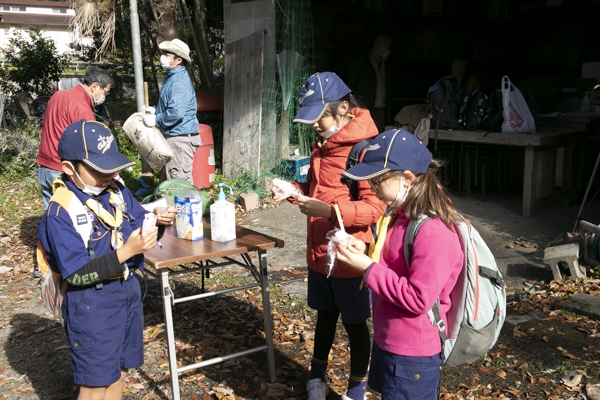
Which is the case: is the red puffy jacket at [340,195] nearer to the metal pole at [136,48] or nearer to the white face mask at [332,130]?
the white face mask at [332,130]

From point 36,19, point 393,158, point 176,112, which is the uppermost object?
point 36,19

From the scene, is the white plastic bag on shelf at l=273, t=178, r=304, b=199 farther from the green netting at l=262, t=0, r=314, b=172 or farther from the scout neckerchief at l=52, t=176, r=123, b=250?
the green netting at l=262, t=0, r=314, b=172

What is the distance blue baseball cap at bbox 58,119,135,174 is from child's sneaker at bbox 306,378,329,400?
1.71 metres

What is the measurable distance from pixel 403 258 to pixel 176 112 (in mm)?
5315

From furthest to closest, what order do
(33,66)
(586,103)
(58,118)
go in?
(33,66) < (586,103) < (58,118)

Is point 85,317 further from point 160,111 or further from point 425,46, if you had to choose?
point 425,46

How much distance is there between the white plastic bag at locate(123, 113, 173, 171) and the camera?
715cm

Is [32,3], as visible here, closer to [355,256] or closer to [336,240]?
[336,240]

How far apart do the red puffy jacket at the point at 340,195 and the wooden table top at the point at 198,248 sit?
34cm

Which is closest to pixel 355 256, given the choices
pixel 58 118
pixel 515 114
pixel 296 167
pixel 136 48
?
pixel 58 118

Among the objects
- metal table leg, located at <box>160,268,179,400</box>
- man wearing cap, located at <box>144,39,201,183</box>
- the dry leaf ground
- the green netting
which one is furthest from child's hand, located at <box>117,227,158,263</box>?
the green netting

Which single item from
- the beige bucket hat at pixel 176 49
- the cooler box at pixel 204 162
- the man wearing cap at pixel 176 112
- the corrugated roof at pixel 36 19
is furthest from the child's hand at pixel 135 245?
the corrugated roof at pixel 36 19

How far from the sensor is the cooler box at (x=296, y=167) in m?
8.88

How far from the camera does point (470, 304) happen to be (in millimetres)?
2510
